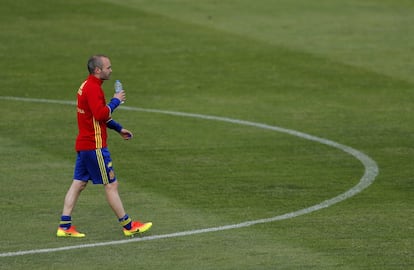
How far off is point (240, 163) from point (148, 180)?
5.12 feet

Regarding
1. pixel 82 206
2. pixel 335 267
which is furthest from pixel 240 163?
pixel 335 267

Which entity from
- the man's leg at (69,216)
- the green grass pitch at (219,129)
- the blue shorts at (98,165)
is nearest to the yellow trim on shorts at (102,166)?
→ the blue shorts at (98,165)

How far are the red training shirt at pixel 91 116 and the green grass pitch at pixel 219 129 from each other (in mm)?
960

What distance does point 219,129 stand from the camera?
1872cm

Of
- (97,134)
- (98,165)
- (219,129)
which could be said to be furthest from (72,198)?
(219,129)

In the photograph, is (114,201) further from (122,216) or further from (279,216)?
(279,216)

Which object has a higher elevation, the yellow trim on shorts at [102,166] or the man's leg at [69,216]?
the yellow trim on shorts at [102,166]

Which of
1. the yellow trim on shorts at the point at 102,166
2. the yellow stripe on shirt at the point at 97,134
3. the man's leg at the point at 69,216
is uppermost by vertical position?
the yellow stripe on shirt at the point at 97,134

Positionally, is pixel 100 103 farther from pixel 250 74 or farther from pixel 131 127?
pixel 250 74

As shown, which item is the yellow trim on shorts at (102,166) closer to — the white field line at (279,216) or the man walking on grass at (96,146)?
the man walking on grass at (96,146)

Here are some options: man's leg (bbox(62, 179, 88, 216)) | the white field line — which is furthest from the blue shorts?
the white field line

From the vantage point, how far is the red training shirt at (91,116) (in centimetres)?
1252

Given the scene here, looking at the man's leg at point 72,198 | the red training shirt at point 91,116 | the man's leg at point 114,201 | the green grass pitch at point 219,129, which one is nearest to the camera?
the green grass pitch at point 219,129

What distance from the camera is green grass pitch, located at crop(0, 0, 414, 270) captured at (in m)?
12.3
